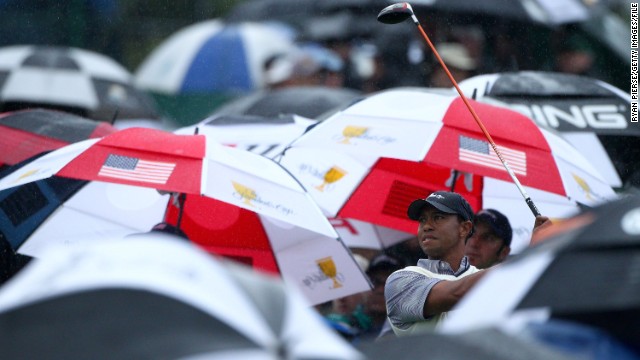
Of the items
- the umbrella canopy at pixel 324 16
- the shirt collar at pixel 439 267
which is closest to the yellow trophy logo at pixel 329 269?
the shirt collar at pixel 439 267

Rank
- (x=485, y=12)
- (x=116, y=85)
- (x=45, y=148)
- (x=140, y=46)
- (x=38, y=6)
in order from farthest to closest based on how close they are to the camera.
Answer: (x=140, y=46) < (x=38, y=6) < (x=116, y=85) < (x=485, y=12) < (x=45, y=148)

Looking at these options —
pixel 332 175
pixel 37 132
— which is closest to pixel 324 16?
pixel 332 175

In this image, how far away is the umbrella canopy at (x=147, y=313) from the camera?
10.1 ft

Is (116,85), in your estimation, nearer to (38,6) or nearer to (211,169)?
(38,6)

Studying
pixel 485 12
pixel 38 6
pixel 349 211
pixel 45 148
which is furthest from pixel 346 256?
pixel 38 6

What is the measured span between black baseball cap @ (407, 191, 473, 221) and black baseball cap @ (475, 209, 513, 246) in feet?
3.00

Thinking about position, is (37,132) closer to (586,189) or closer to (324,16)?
(586,189)

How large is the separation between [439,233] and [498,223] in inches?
45.4

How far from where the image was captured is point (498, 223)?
7.67 meters

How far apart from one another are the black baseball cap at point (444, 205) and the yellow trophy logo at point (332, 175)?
1.70 m

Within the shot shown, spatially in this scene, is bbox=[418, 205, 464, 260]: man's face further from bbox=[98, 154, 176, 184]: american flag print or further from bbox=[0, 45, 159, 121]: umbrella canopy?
bbox=[0, 45, 159, 121]: umbrella canopy

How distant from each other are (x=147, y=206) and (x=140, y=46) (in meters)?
13.4

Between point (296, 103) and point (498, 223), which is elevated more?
point (498, 223)

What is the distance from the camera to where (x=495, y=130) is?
7.53m
